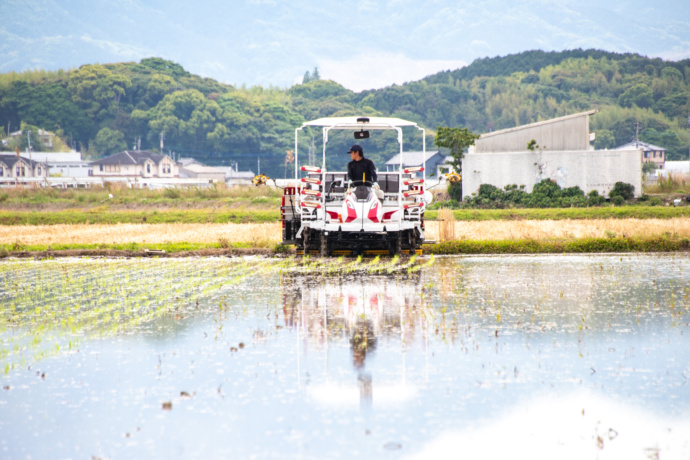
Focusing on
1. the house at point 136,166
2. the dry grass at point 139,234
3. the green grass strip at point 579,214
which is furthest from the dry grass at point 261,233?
the house at point 136,166

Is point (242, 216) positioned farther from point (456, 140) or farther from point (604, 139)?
point (604, 139)

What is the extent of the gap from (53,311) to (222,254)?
343 inches

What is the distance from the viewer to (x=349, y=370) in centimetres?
676

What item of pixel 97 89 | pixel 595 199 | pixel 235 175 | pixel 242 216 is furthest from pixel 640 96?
pixel 242 216

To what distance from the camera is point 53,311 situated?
402 inches

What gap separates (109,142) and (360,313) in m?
116

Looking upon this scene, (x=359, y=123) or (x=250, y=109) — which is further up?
(x=250, y=109)

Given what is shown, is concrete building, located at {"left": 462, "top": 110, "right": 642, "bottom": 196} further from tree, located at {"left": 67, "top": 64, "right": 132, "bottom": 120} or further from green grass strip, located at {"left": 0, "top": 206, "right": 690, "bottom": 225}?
tree, located at {"left": 67, "top": 64, "right": 132, "bottom": 120}

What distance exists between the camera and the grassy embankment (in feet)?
62.2

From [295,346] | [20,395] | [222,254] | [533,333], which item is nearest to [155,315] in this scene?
[295,346]

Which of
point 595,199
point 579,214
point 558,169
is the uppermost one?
point 558,169

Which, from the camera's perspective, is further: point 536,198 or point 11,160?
point 11,160

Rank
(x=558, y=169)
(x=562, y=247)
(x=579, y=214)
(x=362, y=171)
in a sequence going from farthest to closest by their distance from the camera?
(x=558, y=169) → (x=579, y=214) → (x=562, y=247) → (x=362, y=171)

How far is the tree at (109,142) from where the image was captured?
118 metres
